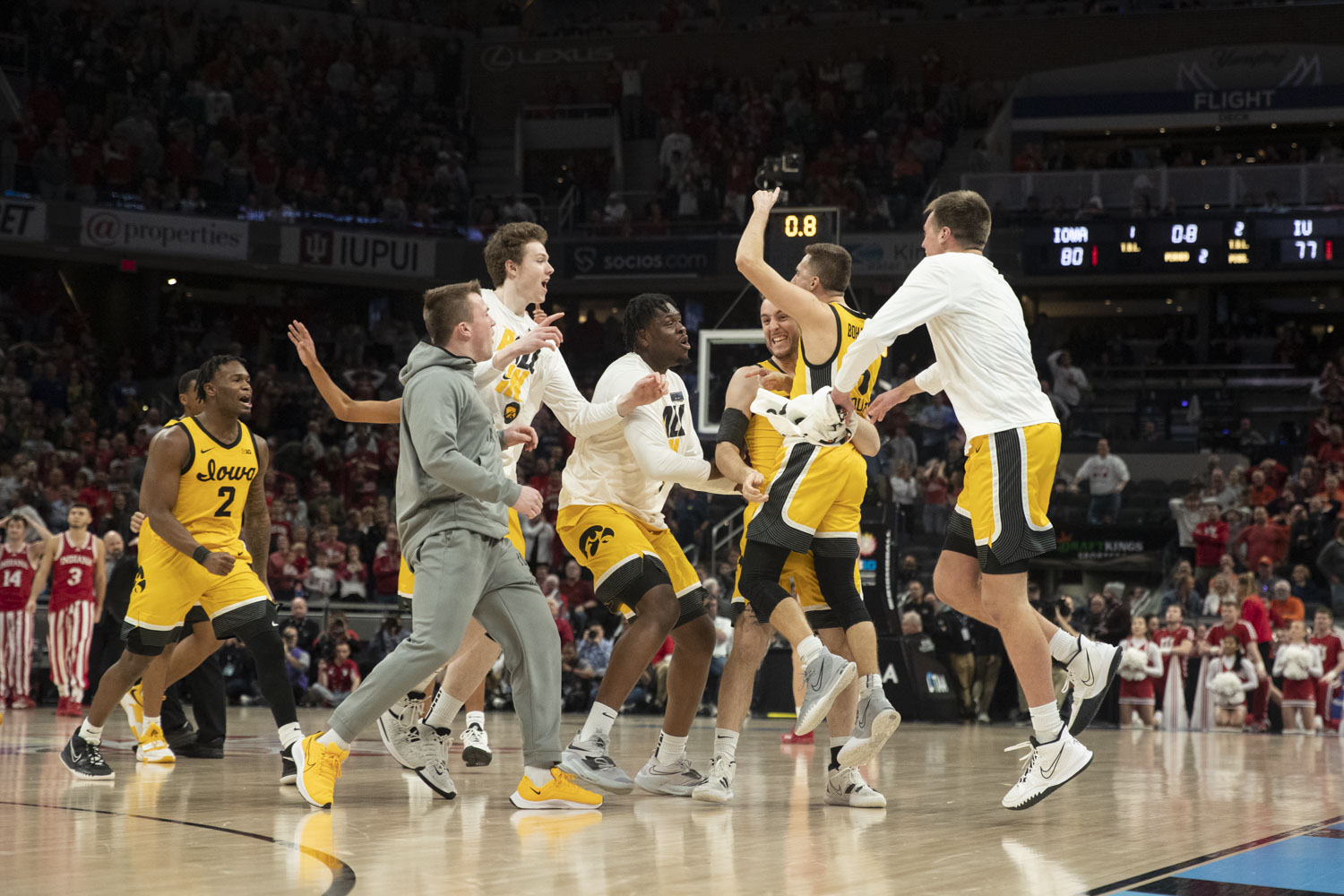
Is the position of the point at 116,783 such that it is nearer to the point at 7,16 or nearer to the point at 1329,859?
the point at 1329,859

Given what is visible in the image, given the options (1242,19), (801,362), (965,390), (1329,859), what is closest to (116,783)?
(801,362)

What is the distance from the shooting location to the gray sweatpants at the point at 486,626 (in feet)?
17.4

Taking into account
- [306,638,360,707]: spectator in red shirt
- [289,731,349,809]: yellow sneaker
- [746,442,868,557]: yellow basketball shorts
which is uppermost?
[746,442,868,557]: yellow basketball shorts

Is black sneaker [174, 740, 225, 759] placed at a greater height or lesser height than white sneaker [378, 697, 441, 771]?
lesser

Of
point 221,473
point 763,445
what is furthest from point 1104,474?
point 221,473

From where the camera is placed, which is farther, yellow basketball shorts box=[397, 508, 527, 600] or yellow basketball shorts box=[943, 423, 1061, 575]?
yellow basketball shorts box=[397, 508, 527, 600]

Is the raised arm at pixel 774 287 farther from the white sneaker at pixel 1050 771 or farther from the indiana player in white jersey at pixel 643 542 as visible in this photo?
the white sneaker at pixel 1050 771

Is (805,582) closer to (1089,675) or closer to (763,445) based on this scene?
(763,445)

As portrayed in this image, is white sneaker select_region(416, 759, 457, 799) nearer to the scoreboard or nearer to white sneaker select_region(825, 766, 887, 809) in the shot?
white sneaker select_region(825, 766, 887, 809)

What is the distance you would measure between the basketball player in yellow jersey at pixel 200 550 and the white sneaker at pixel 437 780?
96 cm

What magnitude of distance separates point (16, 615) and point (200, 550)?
27.2ft

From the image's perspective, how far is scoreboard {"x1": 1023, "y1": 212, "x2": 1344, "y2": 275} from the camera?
64.0 feet

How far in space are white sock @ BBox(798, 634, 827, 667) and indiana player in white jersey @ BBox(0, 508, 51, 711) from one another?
10156mm

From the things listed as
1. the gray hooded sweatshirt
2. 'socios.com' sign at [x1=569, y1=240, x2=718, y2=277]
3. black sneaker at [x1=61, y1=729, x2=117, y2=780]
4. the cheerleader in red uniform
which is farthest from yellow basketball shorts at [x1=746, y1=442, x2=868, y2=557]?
'socios.com' sign at [x1=569, y1=240, x2=718, y2=277]
